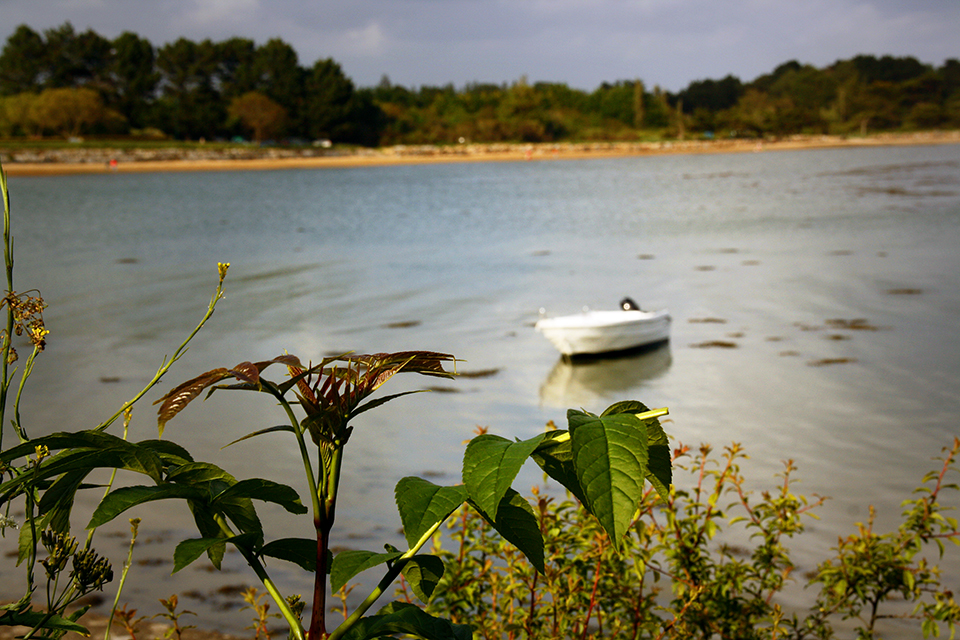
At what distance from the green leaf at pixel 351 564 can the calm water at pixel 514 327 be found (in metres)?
3.73

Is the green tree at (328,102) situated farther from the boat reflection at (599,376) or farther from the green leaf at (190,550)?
the green leaf at (190,550)

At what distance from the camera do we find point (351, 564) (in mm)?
920

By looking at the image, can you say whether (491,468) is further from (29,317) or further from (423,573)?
(29,317)

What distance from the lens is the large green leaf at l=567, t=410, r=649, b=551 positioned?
733 mm

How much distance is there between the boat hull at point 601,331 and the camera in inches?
400

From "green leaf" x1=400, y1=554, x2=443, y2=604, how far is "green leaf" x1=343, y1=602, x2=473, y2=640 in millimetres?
33

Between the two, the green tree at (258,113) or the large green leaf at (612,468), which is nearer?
the large green leaf at (612,468)

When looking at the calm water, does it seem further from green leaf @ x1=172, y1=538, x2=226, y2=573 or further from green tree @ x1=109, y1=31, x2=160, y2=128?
green tree @ x1=109, y1=31, x2=160, y2=128

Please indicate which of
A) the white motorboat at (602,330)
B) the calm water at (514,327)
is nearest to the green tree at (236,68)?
the calm water at (514,327)

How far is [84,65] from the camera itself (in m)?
106

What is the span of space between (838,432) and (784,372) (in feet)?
7.70

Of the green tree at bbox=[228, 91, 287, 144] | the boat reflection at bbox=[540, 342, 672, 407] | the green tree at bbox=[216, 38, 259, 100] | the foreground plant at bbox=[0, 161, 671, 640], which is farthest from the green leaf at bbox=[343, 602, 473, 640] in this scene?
the green tree at bbox=[216, 38, 259, 100]

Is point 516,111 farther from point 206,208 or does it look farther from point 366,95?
point 206,208

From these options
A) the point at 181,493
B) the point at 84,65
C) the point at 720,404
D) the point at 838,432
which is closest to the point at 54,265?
the point at 720,404
